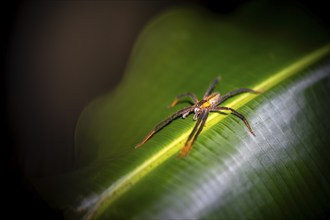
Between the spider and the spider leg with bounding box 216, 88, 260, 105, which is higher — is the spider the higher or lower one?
the lower one

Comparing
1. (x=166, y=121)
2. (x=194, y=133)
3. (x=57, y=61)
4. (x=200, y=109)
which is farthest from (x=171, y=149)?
(x=57, y=61)

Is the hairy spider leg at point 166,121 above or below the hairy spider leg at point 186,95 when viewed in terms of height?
below

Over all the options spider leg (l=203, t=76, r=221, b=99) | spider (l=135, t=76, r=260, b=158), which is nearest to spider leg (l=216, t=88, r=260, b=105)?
spider (l=135, t=76, r=260, b=158)

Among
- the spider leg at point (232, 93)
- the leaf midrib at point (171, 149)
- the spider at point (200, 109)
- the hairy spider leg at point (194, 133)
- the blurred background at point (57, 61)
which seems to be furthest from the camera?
the blurred background at point (57, 61)

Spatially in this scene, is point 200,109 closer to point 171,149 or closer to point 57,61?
point 171,149

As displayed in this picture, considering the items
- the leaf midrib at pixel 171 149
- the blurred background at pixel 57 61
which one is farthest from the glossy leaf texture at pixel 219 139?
the blurred background at pixel 57 61

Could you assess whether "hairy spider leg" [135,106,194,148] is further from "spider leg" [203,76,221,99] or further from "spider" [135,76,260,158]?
"spider leg" [203,76,221,99]

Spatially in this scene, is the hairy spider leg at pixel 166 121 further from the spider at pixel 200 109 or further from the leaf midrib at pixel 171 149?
the leaf midrib at pixel 171 149
